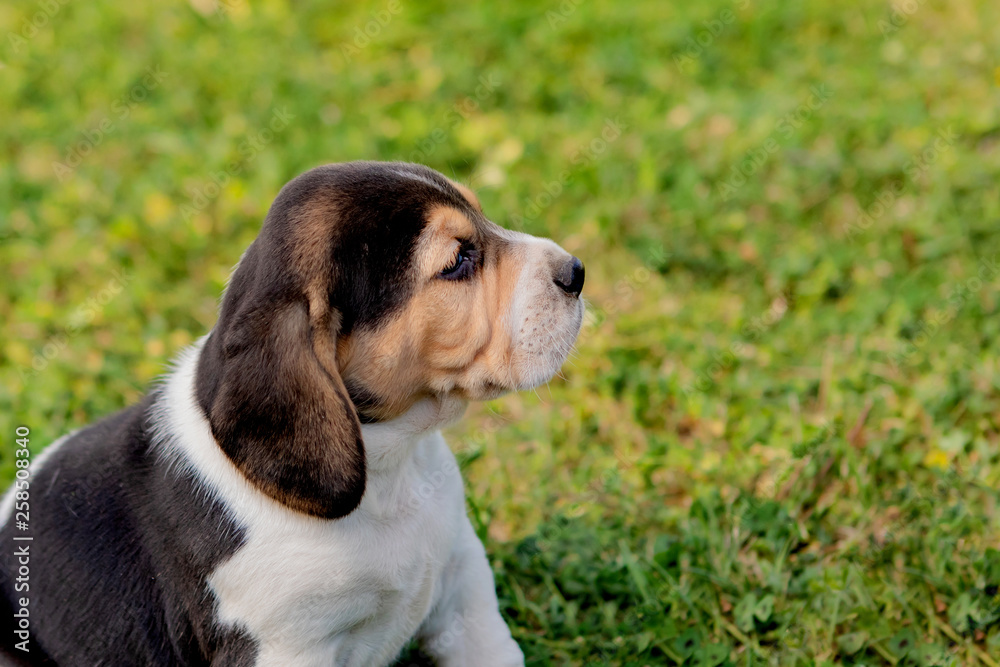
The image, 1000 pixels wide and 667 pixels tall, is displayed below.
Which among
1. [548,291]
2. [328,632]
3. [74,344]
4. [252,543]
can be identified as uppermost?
[548,291]

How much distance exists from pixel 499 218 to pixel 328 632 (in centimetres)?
389

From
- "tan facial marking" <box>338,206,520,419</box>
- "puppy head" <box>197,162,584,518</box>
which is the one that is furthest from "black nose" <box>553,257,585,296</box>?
"tan facial marking" <box>338,206,520,419</box>

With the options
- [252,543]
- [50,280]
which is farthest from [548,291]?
[50,280]

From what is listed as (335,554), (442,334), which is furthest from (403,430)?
(335,554)

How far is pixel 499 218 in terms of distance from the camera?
684 cm

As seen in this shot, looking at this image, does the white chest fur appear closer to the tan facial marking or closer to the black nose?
the tan facial marking

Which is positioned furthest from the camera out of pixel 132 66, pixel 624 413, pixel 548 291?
pixel 132 66

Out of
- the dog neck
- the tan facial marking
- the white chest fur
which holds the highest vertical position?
the tan facial marking

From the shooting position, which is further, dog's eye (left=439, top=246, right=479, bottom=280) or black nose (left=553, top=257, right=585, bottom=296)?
black nose (left=553, top=257, right=585, bottom=296)

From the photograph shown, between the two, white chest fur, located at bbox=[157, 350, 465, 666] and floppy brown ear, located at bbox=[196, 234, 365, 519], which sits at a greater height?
floppy brown ear, located at bbox=[196, 234, 365, 519]

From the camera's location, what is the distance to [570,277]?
12.4 feet

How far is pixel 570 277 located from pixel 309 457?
1210 millimetres

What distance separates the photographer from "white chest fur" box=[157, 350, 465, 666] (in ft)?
11.0

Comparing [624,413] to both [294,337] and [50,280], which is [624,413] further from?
[50,280]
